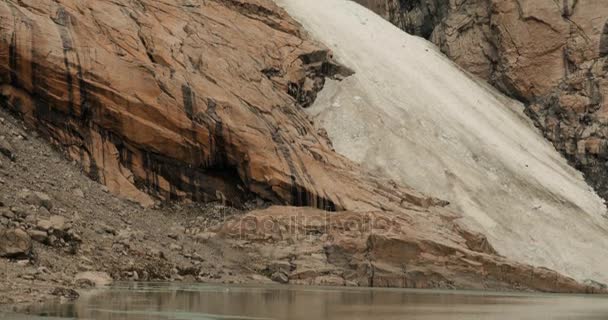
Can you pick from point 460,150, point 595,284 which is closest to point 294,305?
point 595,284

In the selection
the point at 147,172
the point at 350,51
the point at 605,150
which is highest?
the point at 350,51

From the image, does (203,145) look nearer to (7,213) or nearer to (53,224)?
(53,224)

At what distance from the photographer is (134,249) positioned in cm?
2484

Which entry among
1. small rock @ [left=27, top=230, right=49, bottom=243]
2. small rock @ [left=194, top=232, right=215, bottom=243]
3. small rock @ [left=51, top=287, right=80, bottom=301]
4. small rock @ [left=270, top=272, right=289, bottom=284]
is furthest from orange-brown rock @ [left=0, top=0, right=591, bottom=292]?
small rock @ [left=51, top=287, right=80, bottom=301]

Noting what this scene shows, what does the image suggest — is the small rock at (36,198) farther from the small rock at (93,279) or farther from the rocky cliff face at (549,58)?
the rocky cliff face at (549,58)

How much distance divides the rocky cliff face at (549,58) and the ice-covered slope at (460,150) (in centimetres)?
137

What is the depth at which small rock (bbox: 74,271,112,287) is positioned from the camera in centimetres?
2087

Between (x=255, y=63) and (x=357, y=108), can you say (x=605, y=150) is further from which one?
(x=255, y=63)

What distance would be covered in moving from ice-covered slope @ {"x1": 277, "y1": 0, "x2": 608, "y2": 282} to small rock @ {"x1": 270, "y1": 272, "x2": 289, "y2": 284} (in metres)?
10.3

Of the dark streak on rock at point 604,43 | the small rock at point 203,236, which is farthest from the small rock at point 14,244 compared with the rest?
the dark streak on rock at point 604,43

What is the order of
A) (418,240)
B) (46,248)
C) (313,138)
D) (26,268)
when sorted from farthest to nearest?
(313,138) < (418,240) < (46,248) < (26,268)

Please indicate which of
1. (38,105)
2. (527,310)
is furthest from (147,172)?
(527,310)

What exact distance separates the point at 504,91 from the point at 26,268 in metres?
40.3

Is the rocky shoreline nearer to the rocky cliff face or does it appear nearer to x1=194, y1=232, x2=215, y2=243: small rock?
x1=194, y1=232, x2=215, y2=243: small rock
